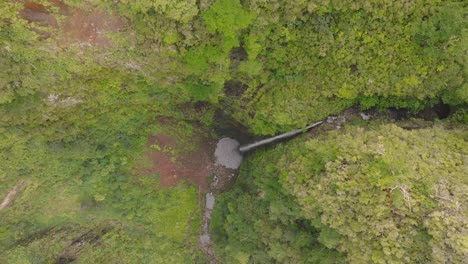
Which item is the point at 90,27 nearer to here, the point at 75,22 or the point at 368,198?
the point at 75,22

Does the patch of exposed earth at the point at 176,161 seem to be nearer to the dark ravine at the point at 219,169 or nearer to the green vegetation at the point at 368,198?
the dark ravine at the point at 219,169

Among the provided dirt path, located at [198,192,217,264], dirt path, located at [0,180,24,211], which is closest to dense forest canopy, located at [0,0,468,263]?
dirt path, located at [0,180,24,211]

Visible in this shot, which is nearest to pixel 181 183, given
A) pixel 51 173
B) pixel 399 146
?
pixel 51 173

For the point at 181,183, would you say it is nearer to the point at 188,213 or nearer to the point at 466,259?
the point at 188,213

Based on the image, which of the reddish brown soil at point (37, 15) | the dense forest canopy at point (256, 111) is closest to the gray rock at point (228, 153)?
the dense forest canopy at point (256, 111)

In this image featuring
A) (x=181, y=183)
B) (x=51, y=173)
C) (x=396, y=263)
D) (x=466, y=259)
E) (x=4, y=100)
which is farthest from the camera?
(x=181, y=183)
